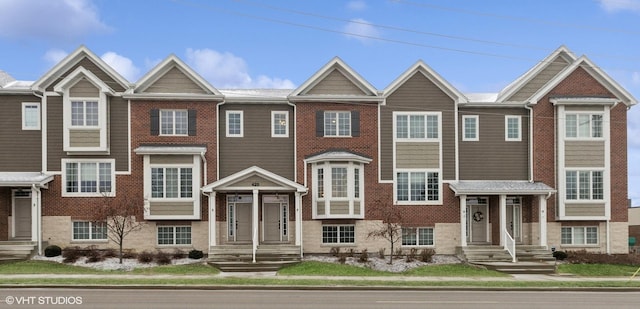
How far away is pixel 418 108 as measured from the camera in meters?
29.9

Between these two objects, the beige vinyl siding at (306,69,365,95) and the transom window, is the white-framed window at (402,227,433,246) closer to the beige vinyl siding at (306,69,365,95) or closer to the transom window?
the beige vinyl siding at (306,69,365,95)

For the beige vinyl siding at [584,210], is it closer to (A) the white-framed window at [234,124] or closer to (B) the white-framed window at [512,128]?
(B) the white-framed window at [512,128]

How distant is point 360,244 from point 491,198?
23.3 ft

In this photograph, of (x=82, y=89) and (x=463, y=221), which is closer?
(x=82, y=89)

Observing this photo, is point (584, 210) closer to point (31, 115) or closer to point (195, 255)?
point (195, 255)

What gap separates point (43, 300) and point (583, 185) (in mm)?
24640

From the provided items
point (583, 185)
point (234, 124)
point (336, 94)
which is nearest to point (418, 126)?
point (336, 94)

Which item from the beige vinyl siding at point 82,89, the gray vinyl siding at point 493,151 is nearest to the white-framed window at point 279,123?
the beige vinyl siding at point 82,89

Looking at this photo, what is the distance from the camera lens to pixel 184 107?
1160 inches

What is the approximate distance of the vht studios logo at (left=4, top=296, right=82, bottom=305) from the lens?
1574 cm

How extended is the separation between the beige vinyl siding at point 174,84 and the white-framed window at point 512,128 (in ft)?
49.3

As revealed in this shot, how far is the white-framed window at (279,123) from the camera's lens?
30062mm

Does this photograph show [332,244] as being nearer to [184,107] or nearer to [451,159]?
[451,159]

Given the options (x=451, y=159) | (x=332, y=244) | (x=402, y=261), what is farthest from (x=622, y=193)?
(x=332, y=244)
